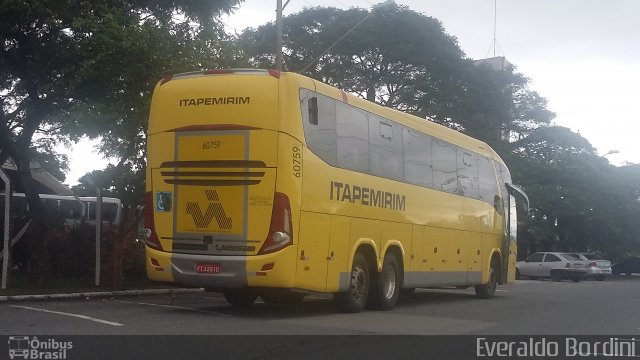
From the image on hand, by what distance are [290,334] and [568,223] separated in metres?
39.0

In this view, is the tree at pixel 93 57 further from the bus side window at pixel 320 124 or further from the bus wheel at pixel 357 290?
the bus wheel at pixel 357 290

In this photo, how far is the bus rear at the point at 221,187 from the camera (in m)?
11.4

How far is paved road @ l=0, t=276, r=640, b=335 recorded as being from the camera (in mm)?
10469

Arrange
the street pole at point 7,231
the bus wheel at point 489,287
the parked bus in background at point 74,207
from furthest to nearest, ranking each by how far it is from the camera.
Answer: the parked bus in background at point 74,207 → the bus wheel at point 489,287 → the street pole at point 7,231

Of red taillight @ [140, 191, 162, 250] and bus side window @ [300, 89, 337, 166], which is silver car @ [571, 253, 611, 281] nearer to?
bus side window @ [300, 89, 337, 166]

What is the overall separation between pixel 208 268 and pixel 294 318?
1725 mm

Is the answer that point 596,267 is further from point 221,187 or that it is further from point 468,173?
point 221,187

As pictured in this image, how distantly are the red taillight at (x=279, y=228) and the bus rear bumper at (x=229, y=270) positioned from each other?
0.10 metres

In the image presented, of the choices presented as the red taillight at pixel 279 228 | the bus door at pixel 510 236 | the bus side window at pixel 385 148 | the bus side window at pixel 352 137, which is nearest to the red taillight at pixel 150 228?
the red taillight at pixel 279 228

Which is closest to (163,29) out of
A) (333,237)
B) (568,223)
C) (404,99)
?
(333,237)

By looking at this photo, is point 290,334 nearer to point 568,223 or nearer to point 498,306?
point 498,306

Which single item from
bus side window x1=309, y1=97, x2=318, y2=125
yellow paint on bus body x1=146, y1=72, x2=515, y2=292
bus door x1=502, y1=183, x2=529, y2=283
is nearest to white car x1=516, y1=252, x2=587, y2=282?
bus door x1=502, y1=183, x2=529, y2=283
